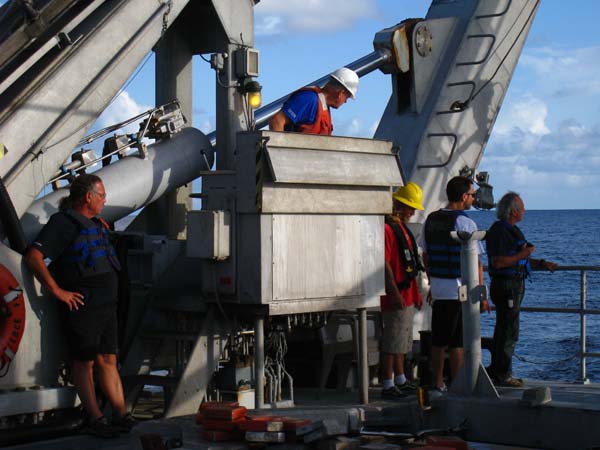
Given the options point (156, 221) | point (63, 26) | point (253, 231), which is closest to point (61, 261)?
point (253, 231)

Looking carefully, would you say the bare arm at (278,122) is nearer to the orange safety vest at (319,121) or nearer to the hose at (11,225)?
the orange safety vest at (319,121)

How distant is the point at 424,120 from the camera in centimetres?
1091

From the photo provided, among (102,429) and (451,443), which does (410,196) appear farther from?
(102,429)

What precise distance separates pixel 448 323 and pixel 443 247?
56cm

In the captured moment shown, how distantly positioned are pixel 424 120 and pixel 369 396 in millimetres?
3548

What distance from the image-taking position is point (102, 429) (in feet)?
22.8

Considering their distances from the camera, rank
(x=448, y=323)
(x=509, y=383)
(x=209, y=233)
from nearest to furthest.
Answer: (x=209, y=233) < (x=448, y=323) < (x=509, y=383)

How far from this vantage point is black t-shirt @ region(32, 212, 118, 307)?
6785mm

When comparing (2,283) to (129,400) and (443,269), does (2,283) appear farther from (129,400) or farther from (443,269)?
(443,269)

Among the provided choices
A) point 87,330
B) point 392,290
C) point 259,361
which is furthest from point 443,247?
point 87,330

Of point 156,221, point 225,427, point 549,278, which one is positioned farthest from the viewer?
point 549,278

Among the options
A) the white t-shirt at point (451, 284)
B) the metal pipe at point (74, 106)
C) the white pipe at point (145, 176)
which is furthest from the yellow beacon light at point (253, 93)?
the white t-shirt at point (451, 284)

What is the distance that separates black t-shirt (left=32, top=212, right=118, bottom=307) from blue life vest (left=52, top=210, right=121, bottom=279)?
19 mm

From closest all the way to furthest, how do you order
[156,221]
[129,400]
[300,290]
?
1. [300,290]
2. [129,400]
3. [156,221]
